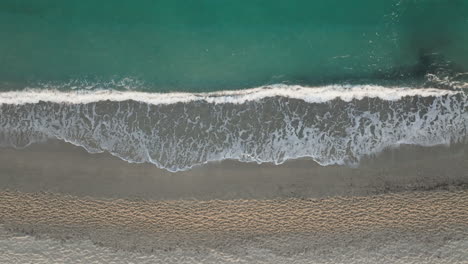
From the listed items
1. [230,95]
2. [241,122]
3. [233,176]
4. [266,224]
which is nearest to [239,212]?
[266,224]

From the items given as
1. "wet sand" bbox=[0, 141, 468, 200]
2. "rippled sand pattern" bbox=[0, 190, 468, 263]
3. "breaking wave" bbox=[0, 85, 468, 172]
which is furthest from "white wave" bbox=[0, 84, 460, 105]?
"rippled sand pattern" bbox=[0, 190, 468, 263]

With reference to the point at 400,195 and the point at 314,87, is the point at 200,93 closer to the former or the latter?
the point at 314,87

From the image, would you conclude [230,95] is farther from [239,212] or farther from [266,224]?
[266,224]

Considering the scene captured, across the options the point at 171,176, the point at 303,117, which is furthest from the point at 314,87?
the point at 171,176

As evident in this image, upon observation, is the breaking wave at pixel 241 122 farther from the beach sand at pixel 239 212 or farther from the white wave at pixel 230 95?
the beach sand at pixel 239 212

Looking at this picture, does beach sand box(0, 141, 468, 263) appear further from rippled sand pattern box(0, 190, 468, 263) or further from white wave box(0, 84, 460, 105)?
white wave box(0, 84, 460, 105)

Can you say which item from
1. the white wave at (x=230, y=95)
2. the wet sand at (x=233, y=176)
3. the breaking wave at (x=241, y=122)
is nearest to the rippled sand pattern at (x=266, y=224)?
the wet sand at (x=233, y=176)

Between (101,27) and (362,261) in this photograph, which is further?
(101,27)
